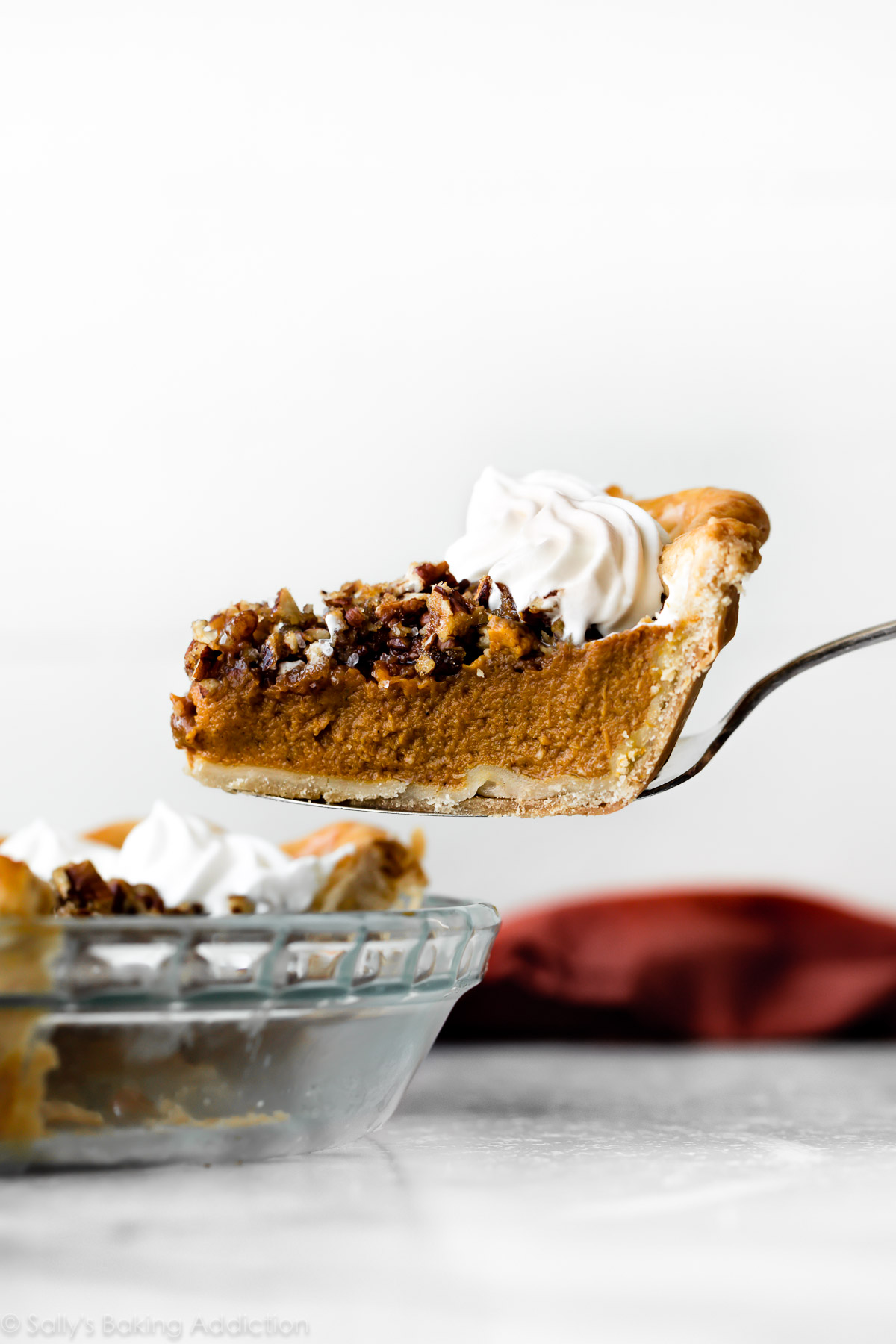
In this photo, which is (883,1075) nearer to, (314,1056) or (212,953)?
(314,1056)

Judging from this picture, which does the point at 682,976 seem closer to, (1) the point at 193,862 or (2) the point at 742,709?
(2) the point at 742,709

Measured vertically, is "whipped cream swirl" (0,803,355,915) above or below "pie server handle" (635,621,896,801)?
below

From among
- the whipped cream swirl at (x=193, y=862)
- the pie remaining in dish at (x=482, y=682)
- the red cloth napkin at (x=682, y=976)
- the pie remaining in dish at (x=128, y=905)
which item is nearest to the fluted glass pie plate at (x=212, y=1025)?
the pie remaining in dish at (x=128, y=905)

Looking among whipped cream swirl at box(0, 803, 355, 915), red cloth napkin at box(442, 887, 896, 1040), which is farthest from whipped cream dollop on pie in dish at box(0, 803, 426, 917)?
red cloth napkin at box(442, 887, 896, 1040)

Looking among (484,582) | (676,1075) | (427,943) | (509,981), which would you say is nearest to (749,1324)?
(427,943)

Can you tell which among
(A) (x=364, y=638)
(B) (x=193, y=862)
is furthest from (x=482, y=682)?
(B) (x=193, y=862)

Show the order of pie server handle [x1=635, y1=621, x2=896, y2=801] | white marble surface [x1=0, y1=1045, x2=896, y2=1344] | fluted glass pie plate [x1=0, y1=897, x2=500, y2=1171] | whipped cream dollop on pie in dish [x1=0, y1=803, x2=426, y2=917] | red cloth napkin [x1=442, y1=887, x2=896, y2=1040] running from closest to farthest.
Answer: white marble surface [x1=0, y1=1045, x2=896, y2=1344], fluted glass pie plate [x1=0, y1=897, x2=500, y2=1171], whipped cream dollop on pie in dish [x1=0, y1=803, x2=426, y2=917], pie server handle [x1=635, y1=621, x2=896, y2=801], red cloth napkin [x1=442, y1=887, x2=896, y2=1040]

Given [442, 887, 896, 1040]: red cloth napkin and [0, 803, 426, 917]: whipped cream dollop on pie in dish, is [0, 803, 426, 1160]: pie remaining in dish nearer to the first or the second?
[0, 803, 426, 917]: whipped cream dollop on pie in dish
